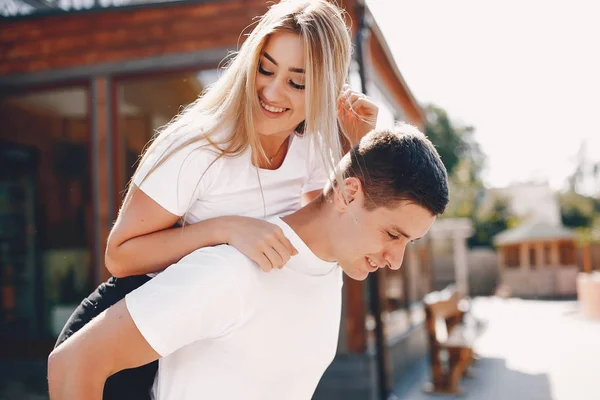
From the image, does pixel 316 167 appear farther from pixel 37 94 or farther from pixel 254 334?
pixel 37 94

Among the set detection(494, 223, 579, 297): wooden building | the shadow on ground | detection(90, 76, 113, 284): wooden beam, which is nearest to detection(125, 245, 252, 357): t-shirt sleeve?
detection(90, 76, 113, 284): wooden beam

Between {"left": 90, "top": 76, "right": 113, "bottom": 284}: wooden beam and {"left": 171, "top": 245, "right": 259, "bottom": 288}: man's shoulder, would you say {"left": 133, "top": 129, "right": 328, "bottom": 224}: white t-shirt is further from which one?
{"left": 90, "top": 76, "right": 113, "bottom": 284}: wooden beam

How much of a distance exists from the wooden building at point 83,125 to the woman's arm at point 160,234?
158 inches

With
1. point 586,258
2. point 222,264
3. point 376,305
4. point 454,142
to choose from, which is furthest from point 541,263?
point 454,142

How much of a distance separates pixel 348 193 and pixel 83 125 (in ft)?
16.0

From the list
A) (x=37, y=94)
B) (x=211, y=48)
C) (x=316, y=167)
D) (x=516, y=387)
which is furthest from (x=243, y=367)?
(x=516, y=387)

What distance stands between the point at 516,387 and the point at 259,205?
19.2 ft

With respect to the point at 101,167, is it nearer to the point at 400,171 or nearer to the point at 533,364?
the point at 400,171

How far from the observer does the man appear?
138 cm

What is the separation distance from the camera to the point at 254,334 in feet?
5.01

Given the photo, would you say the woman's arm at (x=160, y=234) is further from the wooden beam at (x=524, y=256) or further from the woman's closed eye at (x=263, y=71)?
the wooden beam at (x=524, y=256)

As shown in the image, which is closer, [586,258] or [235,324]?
[235,324]

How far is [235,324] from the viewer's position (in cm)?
151

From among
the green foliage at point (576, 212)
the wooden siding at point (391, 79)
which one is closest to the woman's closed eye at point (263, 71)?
the wooden siding at point (391, 79)
